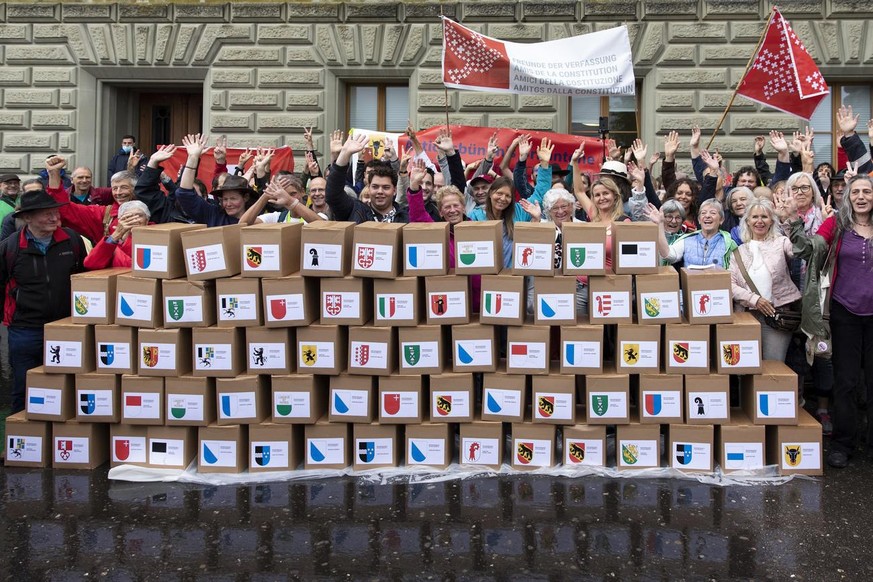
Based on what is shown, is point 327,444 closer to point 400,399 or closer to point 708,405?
point 400,399

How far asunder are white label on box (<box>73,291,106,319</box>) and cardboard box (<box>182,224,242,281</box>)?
0.62 m

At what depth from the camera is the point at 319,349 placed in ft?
17.2

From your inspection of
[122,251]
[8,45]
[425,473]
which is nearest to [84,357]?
[122,251]

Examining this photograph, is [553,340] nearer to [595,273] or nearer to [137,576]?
[595,273]

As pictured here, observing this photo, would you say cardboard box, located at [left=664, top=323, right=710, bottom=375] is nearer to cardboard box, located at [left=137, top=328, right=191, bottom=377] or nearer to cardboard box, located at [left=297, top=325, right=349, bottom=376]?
cardboard box, located at [left=297, top=325, right=349, bottom=376]

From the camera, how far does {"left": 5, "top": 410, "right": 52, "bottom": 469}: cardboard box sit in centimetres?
541

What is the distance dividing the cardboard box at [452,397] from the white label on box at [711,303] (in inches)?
58.9

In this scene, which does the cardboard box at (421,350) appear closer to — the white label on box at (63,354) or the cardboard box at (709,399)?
the cardboard box at (709,399)

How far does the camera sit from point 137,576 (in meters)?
3.86

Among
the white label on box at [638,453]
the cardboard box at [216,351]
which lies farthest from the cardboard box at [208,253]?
the white label on box at [638,453]

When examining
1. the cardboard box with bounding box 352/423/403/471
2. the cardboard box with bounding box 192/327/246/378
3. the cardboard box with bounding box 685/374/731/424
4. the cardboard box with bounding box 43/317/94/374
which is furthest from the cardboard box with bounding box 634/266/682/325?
the cardboard box with bounding box 43/317/94/374

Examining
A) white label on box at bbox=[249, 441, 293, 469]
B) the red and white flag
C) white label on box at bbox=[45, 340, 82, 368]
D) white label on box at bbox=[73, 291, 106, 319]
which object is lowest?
white label on box at bbox=[249, 441, 293, 469]

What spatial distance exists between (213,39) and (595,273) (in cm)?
940

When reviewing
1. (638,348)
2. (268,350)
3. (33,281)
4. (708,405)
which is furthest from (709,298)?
(33,281)
